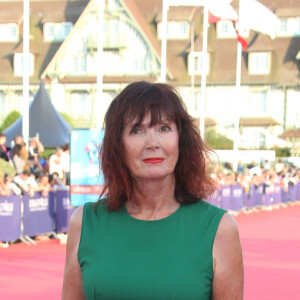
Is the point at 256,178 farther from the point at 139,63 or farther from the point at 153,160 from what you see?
the point at 139,63

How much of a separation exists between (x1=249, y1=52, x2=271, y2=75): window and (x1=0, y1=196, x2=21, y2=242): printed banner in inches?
1478

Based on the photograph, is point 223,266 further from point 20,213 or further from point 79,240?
point 20,213

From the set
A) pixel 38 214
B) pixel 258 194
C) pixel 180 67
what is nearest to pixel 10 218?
pixel 38 214

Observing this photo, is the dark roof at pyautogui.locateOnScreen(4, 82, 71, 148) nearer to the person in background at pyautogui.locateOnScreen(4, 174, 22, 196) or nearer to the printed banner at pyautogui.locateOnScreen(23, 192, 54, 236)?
the printed banner at pyautogui.locateOnScreen(23, 192, 54, 236)

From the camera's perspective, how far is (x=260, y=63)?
162 feet

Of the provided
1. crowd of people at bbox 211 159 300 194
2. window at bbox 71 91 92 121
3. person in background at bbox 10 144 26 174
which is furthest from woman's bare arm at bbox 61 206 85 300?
window at bbox 71 91 92 121

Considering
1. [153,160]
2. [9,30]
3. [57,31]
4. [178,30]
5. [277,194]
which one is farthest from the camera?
[9,30]

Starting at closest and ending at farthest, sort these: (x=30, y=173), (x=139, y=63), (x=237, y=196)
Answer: (x=30, y=173) → (x=237, y=196) → (x=139, y=63)

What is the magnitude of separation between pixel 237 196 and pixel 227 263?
20.9m

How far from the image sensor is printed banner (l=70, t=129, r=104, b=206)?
12.3 meters

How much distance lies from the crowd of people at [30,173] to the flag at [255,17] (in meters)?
11.6

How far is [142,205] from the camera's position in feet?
8.90

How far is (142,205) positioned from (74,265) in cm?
33

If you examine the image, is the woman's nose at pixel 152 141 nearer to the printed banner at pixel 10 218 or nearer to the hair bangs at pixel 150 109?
the hair bangs at pixel 150 109
